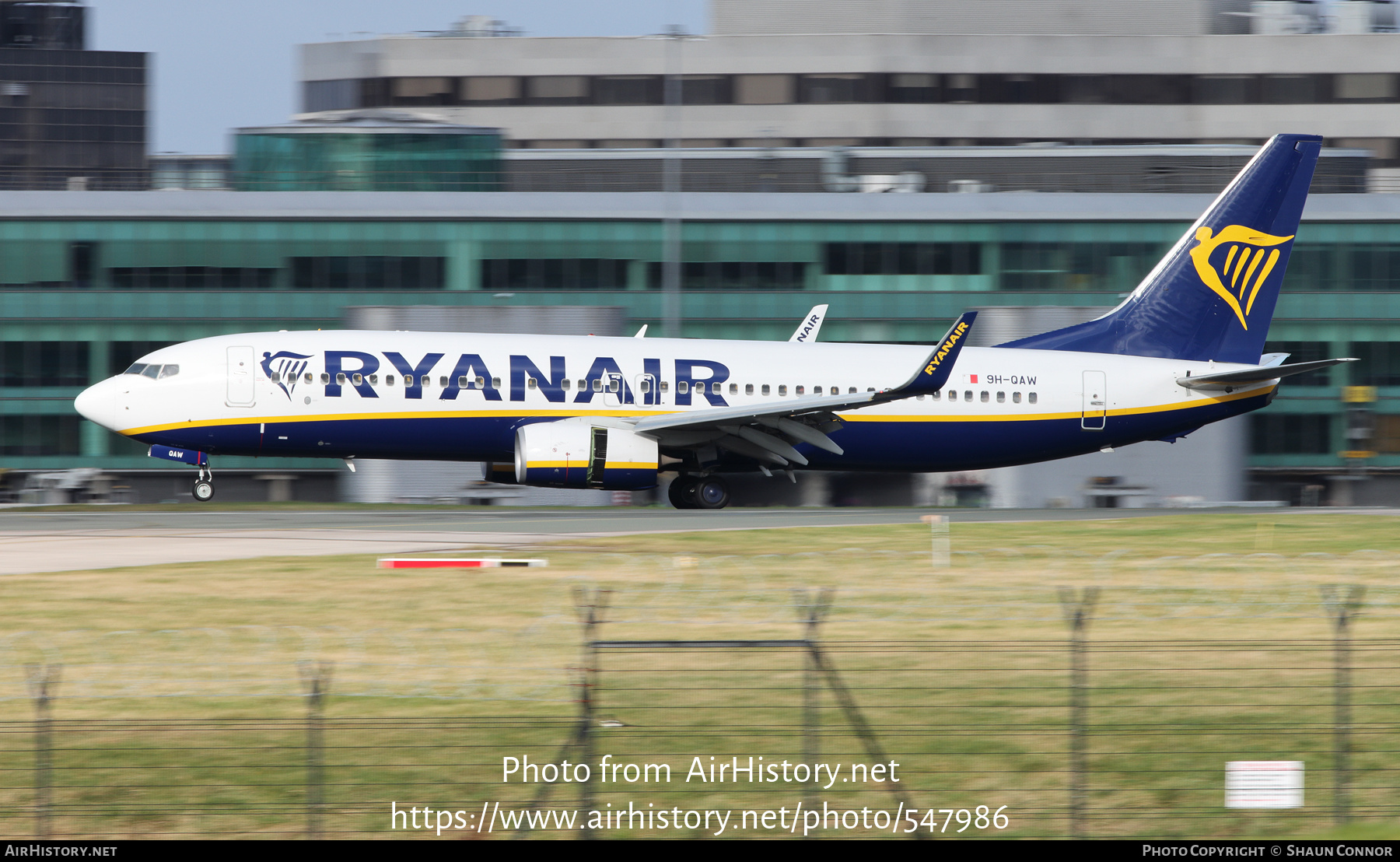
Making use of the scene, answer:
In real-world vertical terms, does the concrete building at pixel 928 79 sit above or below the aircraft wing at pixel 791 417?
above

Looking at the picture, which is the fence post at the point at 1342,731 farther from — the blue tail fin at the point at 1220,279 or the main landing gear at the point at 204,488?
the main landing gear at the point at 204,488

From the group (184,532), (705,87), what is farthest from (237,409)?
(705,87)

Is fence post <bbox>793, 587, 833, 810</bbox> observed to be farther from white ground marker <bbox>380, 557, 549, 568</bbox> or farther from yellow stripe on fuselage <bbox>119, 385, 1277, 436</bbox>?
yellow stripe on fuselage <bbox>119, 385, 1277, 436</bbox>

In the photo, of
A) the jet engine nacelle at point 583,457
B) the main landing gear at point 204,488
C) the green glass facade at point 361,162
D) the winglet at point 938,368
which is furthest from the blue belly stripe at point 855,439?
the green glass facade at point 361,162

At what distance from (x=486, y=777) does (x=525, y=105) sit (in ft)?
292

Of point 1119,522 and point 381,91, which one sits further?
point 381,91

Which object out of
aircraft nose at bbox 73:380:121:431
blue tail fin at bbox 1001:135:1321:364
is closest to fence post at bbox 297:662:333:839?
aircraft nose at bbox 73:380:121:431

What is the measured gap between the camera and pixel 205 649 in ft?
53.2

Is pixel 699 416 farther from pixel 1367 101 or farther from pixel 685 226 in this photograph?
pixel 1367 101

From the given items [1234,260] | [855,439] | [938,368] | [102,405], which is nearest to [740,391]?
[855,439]

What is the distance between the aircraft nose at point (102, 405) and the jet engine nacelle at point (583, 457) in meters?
9.29

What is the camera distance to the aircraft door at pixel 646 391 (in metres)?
35.8

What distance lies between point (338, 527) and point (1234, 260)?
81.6 ft

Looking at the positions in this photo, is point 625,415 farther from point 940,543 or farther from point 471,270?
point 471,270
